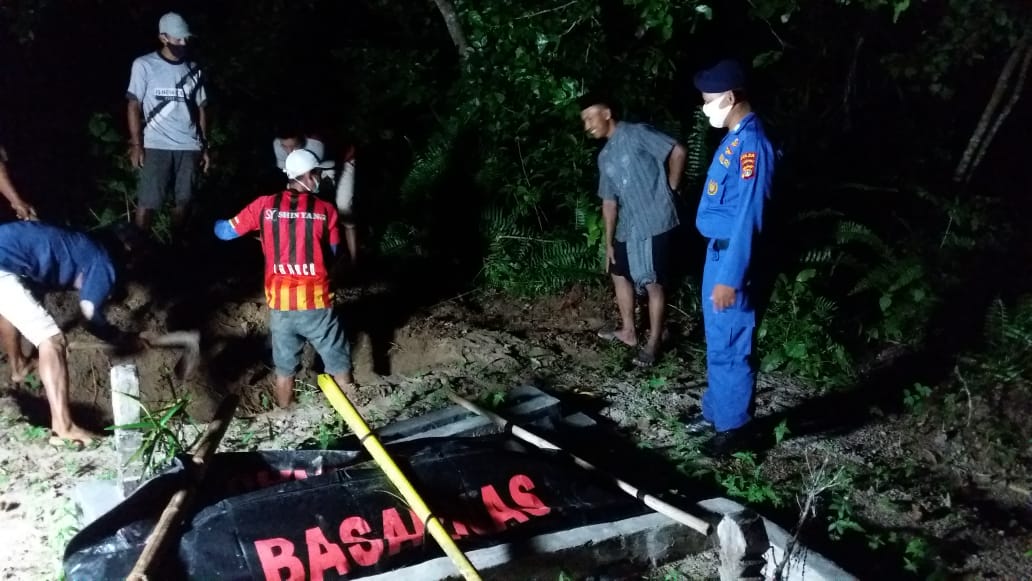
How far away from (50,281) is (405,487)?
2.98 meters

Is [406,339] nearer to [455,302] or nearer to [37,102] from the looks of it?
[455,302]

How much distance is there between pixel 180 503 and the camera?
340 cm

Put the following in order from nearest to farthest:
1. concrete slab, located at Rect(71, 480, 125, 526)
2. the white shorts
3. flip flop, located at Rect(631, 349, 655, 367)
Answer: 1. concrete slab, located at Rect(71, 480, 125, 526)
2. the white shorts
3. flip flop, located at Rect(631, 349, 655, 367)

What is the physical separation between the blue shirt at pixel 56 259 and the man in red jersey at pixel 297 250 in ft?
2.61

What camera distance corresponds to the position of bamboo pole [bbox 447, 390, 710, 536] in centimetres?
373

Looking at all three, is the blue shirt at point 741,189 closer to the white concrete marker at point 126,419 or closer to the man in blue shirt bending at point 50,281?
the white concrete marker at point 126,419

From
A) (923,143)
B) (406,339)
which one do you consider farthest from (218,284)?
(923,143)

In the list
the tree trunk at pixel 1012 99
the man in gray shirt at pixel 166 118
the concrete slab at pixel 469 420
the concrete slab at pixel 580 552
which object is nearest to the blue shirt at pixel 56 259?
the man in gray shirt at pixel 166 118

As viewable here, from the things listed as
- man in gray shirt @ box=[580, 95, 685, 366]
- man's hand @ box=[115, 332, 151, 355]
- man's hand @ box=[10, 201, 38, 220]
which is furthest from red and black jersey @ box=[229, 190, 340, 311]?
man in gray shirt @ box=[580, 95, 685, 366]

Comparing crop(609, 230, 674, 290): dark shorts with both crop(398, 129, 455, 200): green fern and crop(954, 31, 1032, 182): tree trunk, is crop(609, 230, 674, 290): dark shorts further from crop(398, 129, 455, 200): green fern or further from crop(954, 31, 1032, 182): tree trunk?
crop(954, 31, 1032, 182): tree trunk

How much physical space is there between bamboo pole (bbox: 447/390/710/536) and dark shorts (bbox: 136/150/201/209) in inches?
129

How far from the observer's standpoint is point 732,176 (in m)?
4.33

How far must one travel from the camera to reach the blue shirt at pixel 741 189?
4148 mm

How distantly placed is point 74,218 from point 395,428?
15.6ft
